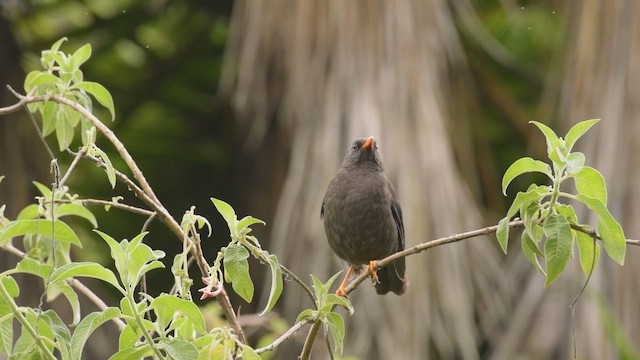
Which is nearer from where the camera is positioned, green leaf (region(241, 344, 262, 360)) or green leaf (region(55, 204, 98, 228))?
green leaf (region(241, 344, 262, 360))

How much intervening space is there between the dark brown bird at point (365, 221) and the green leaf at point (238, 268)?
1.69 meters

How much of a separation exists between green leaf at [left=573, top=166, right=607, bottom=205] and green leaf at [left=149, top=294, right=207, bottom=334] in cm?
80

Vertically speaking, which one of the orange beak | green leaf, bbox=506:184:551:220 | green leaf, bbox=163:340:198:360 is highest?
the orange beak

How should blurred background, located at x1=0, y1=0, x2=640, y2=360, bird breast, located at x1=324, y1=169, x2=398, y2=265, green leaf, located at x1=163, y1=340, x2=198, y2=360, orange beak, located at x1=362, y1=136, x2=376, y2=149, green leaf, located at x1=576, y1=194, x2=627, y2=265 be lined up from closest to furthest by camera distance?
1. green leaf, located at x1=163, y1=340, x2=198, y2=360
2. green leaf, located at x1=576, y1=194, x2=627, y2=265
3. bird breast, located at x1=324, y1=169, x2=398, y2=265
4. orange beak, located at x1=362, y1=136, x2=376, y2=149
5. blurred background, located at x1=0, y1=0, x2=640, y2=360

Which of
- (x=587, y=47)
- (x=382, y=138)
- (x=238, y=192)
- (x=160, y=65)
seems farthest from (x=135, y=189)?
(x=160, y=65)

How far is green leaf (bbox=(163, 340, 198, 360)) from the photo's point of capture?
180 centimetres

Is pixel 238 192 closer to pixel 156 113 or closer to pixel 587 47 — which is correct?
pixel 156 113

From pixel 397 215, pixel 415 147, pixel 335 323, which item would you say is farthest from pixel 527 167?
pixel 415 147

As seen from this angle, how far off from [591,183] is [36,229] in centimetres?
116

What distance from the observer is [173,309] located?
1886 mm

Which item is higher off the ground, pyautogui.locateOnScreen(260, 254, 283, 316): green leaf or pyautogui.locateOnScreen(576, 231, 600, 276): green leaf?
pyautogui.locateOnScreen(576, 231, 600, 276): green leaf

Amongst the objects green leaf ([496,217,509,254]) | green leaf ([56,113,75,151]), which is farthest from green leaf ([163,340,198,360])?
green leaf ([56,113,75,151])

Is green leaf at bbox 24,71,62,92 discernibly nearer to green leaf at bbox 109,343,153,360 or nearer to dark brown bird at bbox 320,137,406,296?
green leaf at bbox 109,343,153,360

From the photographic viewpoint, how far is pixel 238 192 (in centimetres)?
654
